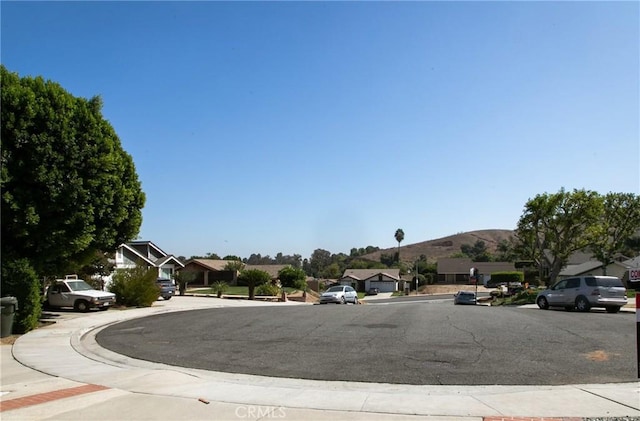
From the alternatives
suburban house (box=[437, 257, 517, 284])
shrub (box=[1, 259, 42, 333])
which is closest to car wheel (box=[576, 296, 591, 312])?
shrub (box=[1, 259, 42, 333])

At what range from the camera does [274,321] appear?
1862 centimetres

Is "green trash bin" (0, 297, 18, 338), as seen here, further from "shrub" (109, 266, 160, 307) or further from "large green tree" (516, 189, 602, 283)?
"large green tree" (516, 189, 602, 283)

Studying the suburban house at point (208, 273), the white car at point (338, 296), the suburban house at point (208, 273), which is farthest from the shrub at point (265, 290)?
the suburban house at point (208, 273)

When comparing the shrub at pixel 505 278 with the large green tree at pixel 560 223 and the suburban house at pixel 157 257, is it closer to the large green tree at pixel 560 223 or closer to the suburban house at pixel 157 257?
the large green tree at pixel 560 223

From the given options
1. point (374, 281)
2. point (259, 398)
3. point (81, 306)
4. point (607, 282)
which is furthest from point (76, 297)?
point (374, 281)

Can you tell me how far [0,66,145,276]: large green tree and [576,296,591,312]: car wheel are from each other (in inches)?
824

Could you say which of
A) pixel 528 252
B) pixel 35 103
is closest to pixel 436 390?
pixel 35 103

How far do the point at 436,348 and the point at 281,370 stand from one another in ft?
12.9

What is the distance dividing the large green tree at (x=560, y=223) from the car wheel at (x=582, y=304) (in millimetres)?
21930

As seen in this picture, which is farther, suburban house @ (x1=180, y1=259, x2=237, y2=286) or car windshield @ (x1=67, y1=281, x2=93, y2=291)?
suburban house @ (x1=180, y1=259, x2=237, y2=286)

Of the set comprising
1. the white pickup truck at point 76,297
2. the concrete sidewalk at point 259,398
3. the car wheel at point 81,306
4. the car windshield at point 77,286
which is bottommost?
the concrete sidewalk at point 259,398

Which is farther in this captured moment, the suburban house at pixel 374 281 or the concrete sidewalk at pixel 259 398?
the suburban house at pixel 374 281

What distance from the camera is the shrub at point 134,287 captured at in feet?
95.6

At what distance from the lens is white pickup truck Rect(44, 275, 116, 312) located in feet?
84.6
